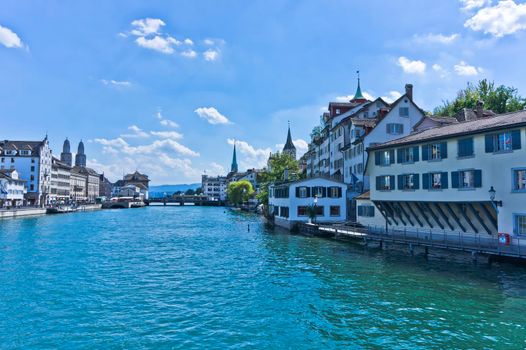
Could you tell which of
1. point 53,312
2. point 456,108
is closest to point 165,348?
point 53,312

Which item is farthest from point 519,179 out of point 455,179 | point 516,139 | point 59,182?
point 59,182

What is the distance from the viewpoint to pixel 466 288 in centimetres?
2370

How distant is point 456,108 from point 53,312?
7587cm

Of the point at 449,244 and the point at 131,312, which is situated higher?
the point at 449,244

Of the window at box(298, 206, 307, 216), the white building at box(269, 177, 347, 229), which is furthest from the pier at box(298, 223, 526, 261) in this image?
the window at box(298, 206, 307, 216)

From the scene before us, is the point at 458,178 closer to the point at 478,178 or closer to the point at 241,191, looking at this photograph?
the point at 478,178

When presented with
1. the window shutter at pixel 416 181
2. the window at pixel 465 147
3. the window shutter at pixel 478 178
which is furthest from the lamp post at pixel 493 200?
the window shutter at pixel 416 181

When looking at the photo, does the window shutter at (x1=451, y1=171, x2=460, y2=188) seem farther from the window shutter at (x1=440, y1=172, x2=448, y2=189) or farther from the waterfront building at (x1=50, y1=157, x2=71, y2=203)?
the waterfront building at (x1=50, y1=157, x2=71, y2=203)

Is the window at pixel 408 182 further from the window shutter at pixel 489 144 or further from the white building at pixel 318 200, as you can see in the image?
the white building at pixel 318 200

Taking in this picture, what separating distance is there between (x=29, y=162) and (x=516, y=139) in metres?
139

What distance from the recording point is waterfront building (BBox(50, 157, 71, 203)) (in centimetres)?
14675

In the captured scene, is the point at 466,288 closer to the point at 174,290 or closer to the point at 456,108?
the point at 174,290

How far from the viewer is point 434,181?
35875 mm

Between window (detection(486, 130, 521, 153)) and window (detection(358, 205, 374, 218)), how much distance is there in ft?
59.2
